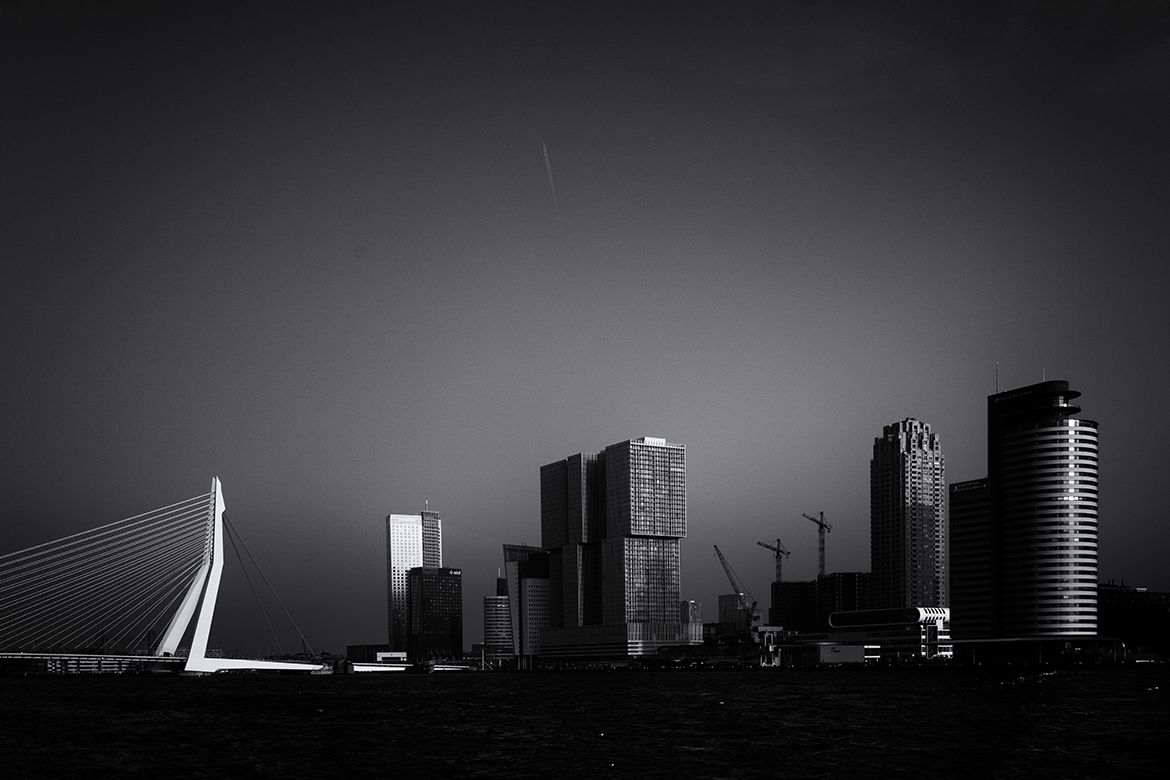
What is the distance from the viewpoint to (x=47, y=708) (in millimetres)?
106375

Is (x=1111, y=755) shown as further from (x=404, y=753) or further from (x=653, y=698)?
(x=653, y=698)

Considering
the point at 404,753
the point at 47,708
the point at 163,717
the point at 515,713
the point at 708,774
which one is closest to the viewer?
the point at 708,774

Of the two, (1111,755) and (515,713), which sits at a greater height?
(1111,755)

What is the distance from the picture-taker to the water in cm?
5528

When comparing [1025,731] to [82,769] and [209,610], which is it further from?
[209,610]

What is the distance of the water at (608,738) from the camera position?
181ft

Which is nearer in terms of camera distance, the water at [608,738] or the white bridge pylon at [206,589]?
the water at [608,738]

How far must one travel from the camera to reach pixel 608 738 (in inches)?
2783

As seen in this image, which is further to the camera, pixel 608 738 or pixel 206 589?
pixel 206 589

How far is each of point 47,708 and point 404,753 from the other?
57756mm

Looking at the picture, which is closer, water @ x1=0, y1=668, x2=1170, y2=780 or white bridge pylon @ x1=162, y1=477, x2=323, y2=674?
water @ x1=0, y1=668, x2=1170, y2=780

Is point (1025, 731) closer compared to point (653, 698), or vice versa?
point (1025, 731)

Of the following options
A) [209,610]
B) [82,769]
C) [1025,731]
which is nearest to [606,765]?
[82,769]

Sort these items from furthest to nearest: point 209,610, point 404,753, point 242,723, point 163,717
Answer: point 209,610, point 163,717, point 242,723, point 404,753
